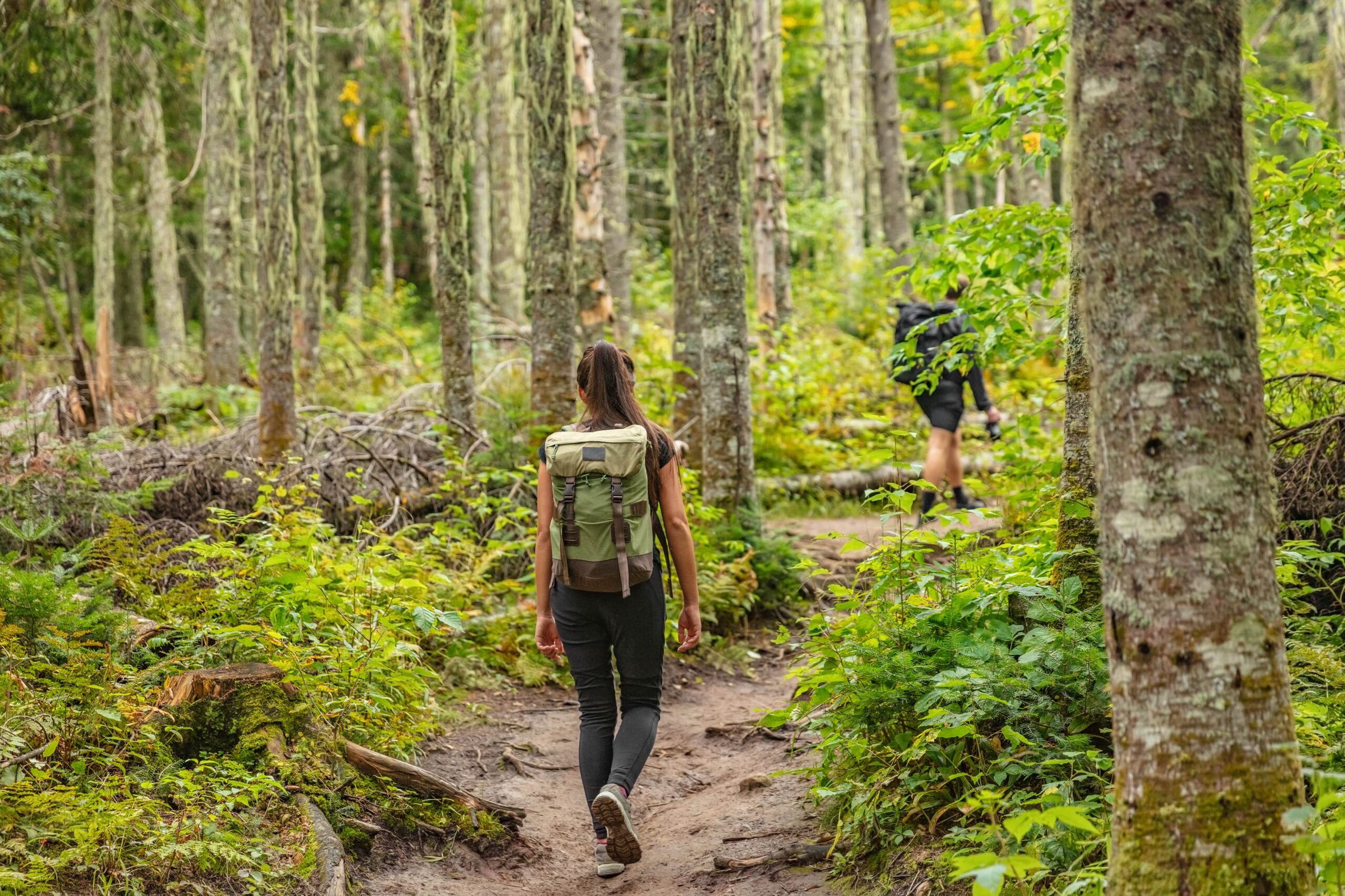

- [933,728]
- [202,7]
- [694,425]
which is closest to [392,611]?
[933,728]

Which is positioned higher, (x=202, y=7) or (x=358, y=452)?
(x=202, y=7)

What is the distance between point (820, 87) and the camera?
133 feet

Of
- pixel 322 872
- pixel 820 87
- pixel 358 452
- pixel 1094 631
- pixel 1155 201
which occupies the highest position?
pixel 820 87

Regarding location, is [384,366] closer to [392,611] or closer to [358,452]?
[358,452]

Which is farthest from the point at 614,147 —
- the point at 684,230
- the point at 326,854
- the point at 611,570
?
the point at 326,854

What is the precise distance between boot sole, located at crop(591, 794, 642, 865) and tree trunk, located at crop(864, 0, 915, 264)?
13.9 m

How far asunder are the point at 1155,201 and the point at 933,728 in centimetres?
220

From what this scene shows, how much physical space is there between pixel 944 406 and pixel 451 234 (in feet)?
16.1

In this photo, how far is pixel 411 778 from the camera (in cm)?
475

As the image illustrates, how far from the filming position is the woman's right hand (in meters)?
4.84

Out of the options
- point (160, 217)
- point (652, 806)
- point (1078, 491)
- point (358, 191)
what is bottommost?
point (652, 806)

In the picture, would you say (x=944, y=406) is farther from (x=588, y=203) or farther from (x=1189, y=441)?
(x=1189, y=441)

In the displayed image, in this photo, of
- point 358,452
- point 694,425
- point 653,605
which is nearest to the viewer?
point 653,605

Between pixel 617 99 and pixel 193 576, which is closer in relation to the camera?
pixel 193 576
